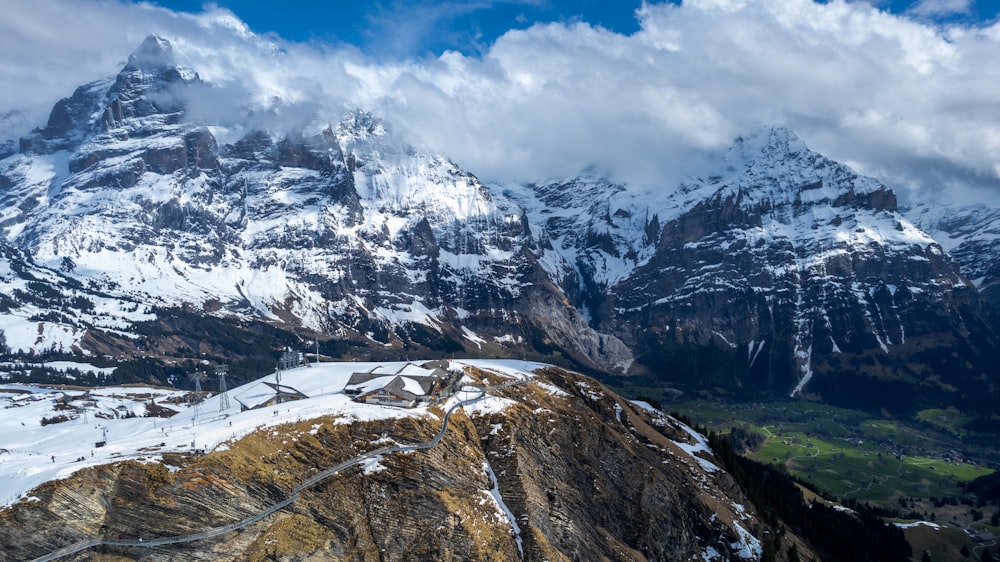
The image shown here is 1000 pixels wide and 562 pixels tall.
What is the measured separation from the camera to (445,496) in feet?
381

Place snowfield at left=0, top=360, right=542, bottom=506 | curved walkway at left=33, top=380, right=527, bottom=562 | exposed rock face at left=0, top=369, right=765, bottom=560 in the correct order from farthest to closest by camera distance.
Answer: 1. snowfield at left=0, top=360, right=542, bottom=506
2. exposed rock face at left=0, top=369, right=765, bottom=560
3. curved walkway at left=33, top=380, right=527, bottom=562

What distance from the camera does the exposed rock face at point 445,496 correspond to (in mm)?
93062

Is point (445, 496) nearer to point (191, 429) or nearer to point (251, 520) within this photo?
point (251, 520)

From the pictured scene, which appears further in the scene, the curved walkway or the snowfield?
the snowfield

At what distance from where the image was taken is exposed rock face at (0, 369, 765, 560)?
93.1 metres

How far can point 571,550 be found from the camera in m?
123

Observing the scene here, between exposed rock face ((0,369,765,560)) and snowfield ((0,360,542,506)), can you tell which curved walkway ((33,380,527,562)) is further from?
snowfield ((0,360,542,506))

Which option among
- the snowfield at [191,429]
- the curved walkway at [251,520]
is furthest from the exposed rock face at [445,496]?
the snowfield at [191,429]

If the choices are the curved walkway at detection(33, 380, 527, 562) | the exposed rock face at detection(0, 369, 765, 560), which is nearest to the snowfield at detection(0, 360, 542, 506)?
the exposed rock face at detection(0, 369, 765, 560)

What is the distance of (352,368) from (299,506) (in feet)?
195

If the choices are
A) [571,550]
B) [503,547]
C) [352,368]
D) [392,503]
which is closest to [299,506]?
[392,503]

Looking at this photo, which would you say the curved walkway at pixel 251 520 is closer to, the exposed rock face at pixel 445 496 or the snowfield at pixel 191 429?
the exposed rock face at pixel 445 496

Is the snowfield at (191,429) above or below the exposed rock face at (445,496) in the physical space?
above

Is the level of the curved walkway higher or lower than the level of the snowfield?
lower
